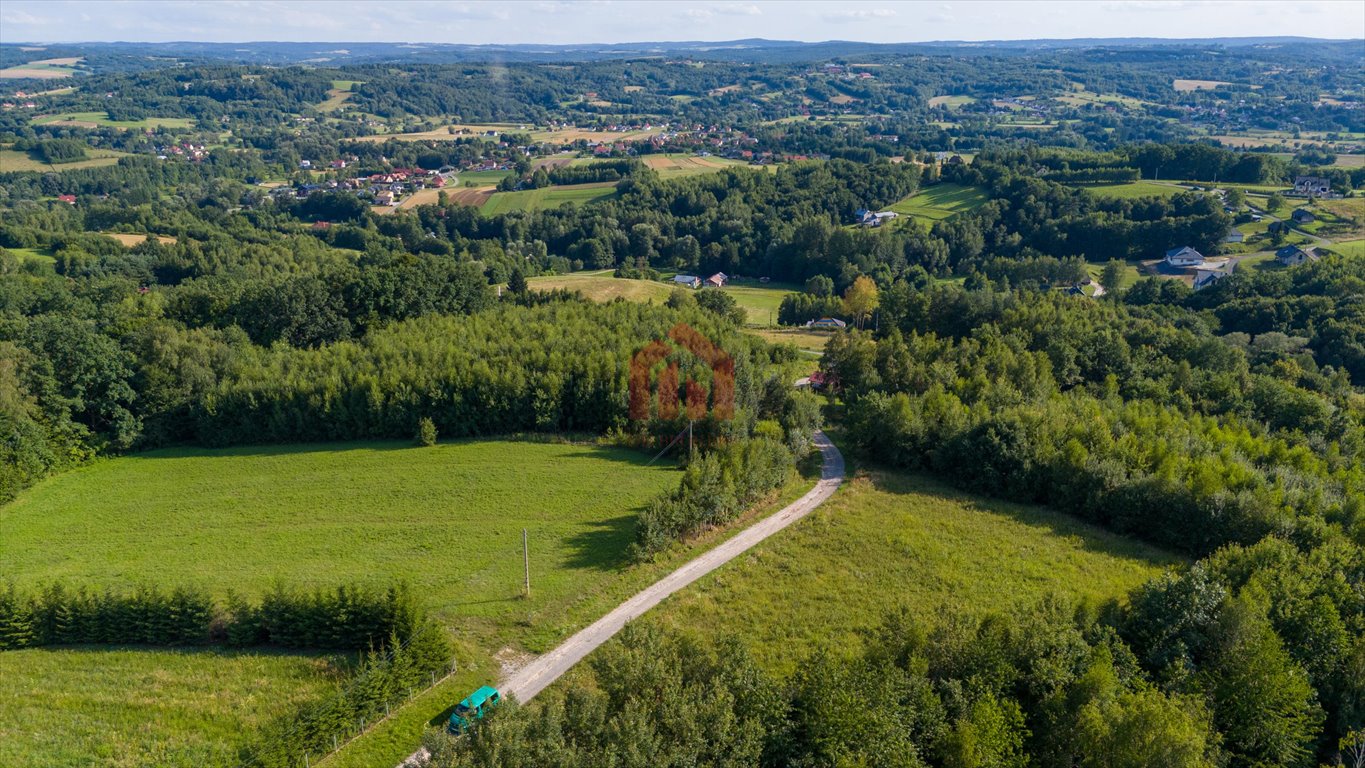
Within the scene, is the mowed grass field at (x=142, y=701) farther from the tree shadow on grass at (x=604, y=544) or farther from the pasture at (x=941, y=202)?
the pasture at (x=941, y=202)

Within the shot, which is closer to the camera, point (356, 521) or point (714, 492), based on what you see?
point (714, 492)

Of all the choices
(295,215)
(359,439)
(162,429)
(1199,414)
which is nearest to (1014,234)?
(1199,414)

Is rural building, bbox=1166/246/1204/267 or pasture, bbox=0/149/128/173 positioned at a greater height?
pasture, bbox=0/149/128/173

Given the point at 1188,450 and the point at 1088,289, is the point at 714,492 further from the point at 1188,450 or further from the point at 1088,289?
the point at 1088,289

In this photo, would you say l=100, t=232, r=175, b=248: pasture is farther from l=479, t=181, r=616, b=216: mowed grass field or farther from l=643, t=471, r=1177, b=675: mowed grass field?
l=643, t=471, r=1177, b=675: mowed grass field

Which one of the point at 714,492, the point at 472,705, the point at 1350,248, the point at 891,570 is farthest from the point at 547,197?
the point at 472,705

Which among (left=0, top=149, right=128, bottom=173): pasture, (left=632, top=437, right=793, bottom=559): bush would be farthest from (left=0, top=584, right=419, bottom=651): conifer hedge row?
(left=0, top=149, right=128, bottom=173): pasture

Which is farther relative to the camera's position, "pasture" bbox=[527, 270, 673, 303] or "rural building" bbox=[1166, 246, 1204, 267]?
"rural building" bbox=[1166, 246, 1204, 267]

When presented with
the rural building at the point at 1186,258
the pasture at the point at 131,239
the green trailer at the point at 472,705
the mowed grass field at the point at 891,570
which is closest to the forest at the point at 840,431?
the mowed grass field at the point at 891,570
